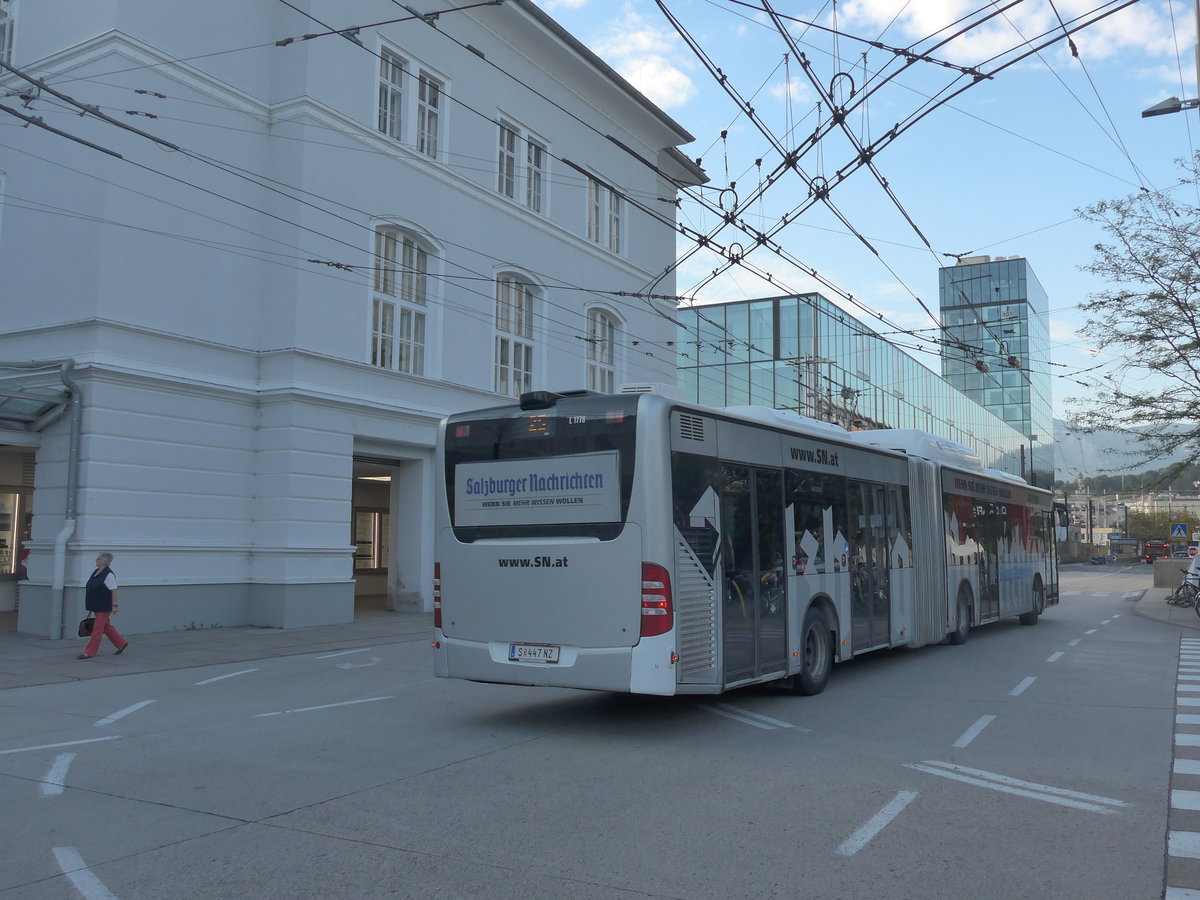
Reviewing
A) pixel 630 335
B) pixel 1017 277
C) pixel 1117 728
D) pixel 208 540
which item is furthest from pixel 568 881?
pixel 1017 277

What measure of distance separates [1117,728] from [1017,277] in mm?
67315

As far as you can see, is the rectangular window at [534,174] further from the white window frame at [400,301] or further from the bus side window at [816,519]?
the bus side window at [816,519]

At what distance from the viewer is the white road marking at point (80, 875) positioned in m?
4.91

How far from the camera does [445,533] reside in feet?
33.2

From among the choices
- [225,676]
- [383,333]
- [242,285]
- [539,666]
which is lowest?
[225,676]

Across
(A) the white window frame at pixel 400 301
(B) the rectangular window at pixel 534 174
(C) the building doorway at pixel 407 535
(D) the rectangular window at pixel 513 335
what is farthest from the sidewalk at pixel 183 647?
(B) the rectangular window at pixel 534 174

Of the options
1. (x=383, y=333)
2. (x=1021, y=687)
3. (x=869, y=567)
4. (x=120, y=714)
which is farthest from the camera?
(x=383, y=333)

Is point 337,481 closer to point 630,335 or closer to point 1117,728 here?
point 630,335

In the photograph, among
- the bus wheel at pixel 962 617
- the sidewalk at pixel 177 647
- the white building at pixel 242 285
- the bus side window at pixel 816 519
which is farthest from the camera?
the white building at pixel 242 285

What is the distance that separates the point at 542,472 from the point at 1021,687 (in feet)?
22.2

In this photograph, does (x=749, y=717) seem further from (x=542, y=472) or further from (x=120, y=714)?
(x=120, y=714)

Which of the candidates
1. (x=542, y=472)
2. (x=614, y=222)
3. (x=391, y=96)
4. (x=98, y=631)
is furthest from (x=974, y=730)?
(x=614, y=222)

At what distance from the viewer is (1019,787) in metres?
7.14

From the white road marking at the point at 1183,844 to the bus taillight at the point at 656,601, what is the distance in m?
3.92
